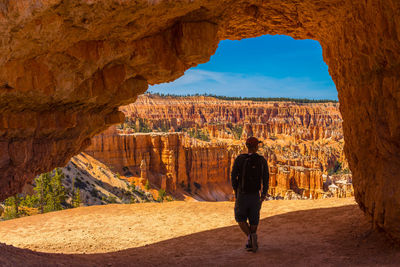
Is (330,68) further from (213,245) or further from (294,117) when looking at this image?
(294,117)

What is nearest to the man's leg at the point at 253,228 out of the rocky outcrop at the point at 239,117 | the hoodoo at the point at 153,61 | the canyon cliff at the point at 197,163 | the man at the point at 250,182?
the man at the point at 250,182

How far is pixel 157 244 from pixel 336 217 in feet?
14.7

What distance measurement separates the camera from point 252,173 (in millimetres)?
4625

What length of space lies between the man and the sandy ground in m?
0.69

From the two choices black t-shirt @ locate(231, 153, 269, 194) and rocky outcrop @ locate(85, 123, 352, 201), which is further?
rocky outcrop @ locate(85, 123, 352, 201)

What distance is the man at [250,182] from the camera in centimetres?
462

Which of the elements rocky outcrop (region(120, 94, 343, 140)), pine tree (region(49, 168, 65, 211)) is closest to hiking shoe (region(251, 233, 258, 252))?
pine tree (region(49, 168, 65, 211))

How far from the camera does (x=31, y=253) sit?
16.0ft

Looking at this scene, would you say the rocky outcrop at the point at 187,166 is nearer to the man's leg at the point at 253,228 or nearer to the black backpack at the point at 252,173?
the man's leg at the point at 253,228

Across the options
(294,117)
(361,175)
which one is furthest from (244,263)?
(294,117)

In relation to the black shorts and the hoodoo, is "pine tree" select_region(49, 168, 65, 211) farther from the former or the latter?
the black shorts

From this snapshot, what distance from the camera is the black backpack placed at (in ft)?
15.1

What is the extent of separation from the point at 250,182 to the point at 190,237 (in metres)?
3.49

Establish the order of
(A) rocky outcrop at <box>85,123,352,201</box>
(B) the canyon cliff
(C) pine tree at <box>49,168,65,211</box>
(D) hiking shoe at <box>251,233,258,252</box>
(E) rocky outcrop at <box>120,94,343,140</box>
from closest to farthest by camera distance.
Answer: (D) hiking shoe at <box>251,233,258,252</box>
(C) pine tree at <box>49,168,65,211</box>
(A) rocky outcrop at <box>85,123,352,201</box>
(B) the canyon cliff
(E) rocky outcrop at <box>120,94,343,140</box>
